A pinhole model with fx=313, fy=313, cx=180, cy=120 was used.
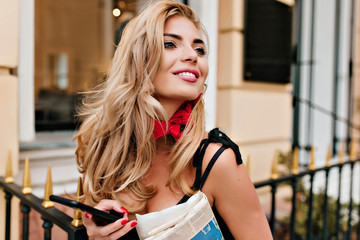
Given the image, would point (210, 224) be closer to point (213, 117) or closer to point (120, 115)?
point (120, 115)

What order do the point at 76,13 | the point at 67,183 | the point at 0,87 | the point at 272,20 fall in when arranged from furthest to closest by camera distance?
the point at 76,13 < the point at 272,20 < the point at 67,183 < the point at 0,87

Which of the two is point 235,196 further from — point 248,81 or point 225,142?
point 248,81

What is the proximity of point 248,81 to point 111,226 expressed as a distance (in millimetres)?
3122

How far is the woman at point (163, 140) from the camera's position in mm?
1112

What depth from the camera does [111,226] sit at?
3.11ft

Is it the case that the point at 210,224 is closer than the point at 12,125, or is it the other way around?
the point at 210,224

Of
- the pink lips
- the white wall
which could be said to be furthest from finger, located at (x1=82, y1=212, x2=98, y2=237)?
the white wall

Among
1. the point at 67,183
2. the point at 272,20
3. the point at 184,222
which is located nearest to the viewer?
the point at 184,222

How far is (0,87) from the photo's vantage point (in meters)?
1.78

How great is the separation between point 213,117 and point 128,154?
7.73 feet

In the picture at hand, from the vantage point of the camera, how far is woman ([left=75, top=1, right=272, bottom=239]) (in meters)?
1.11

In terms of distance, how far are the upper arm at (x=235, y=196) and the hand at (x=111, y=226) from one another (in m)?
0.31

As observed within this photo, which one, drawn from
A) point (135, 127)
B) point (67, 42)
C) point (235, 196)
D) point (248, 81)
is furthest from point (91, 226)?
point (67, 42)

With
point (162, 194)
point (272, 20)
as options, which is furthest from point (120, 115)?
point (272, 20)
